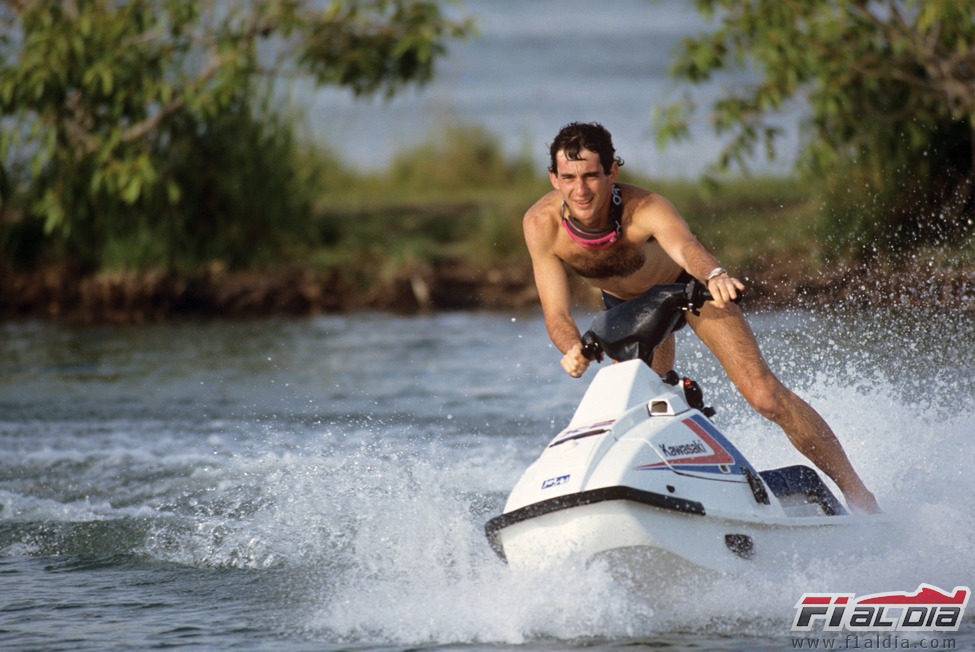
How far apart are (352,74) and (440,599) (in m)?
9.36

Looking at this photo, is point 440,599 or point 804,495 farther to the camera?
point 804,495

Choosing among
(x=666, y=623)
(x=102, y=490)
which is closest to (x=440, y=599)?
(x=666, y=623)

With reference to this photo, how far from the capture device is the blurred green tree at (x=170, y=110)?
41.2 feet

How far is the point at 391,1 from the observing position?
1336 cm

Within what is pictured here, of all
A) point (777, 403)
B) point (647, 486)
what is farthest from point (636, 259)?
point (647, 486)

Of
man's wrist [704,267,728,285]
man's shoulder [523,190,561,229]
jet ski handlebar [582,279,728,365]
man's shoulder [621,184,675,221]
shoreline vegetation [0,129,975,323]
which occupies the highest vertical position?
man's shoulder [621,184,675,221]

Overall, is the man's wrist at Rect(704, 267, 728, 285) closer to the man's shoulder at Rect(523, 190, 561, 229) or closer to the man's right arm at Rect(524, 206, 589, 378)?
the man's right arm at Rect(524, 206, 589, 378)

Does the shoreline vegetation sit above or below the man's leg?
below

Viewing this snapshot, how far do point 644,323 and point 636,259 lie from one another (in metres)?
0.77

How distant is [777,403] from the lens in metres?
5.71

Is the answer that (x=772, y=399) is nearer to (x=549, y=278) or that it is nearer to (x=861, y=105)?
(x=549, y=278)

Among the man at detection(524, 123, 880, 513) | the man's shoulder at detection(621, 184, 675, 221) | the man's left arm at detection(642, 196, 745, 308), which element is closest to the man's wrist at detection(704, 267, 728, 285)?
the man's left arm at detection(642, 196, 745, 308)

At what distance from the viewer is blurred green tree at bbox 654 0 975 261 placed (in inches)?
468

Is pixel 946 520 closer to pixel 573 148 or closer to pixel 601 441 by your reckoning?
pixel 601 441
